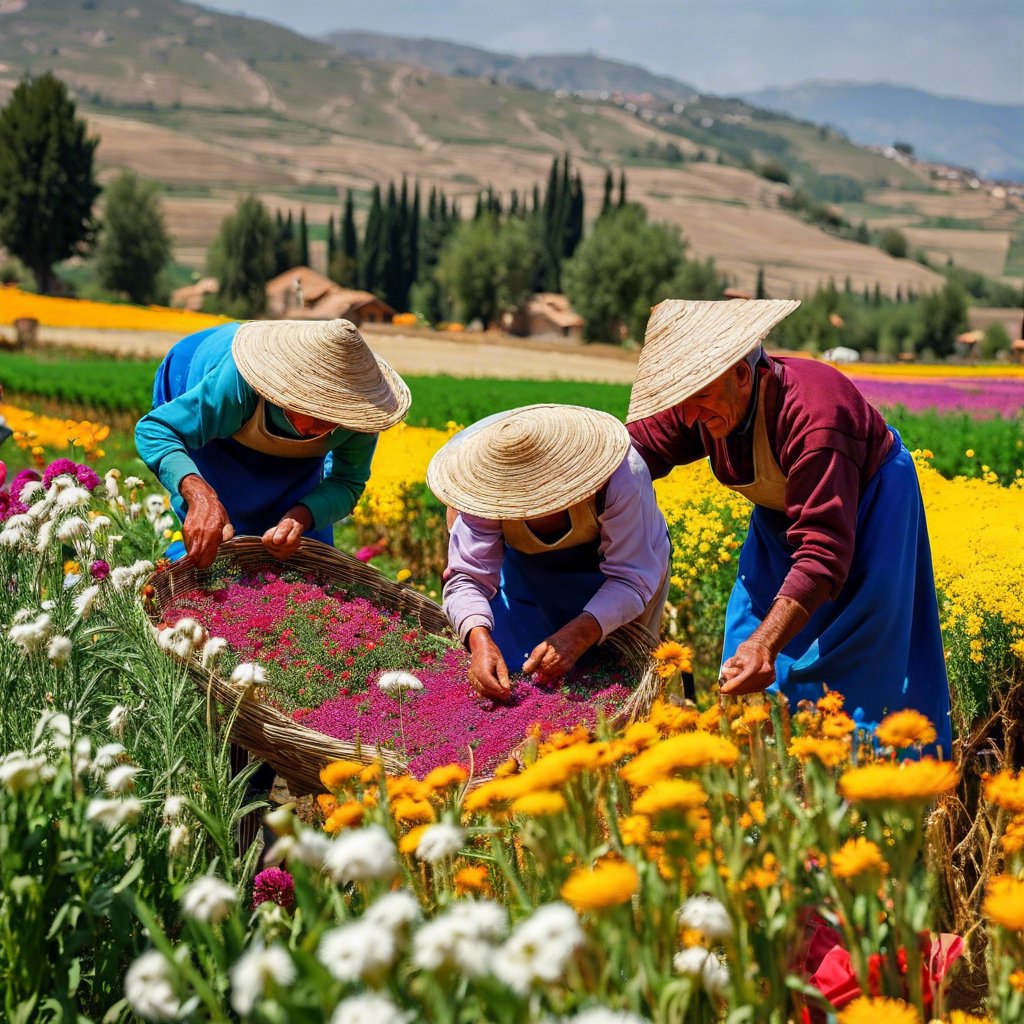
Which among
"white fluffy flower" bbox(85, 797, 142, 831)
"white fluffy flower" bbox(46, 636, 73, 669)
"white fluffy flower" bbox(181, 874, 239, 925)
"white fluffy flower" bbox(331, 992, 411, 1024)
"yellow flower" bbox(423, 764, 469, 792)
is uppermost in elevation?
"white fluffy flower" bbox(331, 992, 411, 1024)

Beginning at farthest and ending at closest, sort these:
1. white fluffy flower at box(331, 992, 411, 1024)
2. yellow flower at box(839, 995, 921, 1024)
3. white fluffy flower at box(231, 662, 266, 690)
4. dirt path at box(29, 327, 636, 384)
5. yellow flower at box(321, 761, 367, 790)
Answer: dirt path at box(29, 327, 636, 384)
white fluffy flower at box(231, 662, 266, 690)
yellow flower at box(321, 761, 367, 790)
yellow flower at box(839, 995, 921, 1024)
white fluffy flower at box(331, 992, 411, 1024)

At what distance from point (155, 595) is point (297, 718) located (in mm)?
659

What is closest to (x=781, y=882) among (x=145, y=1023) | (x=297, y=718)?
(x=145, y=1023)

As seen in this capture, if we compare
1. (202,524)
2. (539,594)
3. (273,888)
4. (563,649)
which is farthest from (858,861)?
(202,524)

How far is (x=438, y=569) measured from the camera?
8.26 meters

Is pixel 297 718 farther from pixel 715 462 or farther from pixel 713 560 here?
pixel 713 560

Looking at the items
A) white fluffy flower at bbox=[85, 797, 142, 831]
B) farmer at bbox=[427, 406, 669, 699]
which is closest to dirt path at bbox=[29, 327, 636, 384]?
farmer at bbox=[427, 406, 669, 699]

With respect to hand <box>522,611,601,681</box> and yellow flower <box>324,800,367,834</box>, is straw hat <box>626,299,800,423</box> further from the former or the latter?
yellow flower <box>324,800,367,834</box>

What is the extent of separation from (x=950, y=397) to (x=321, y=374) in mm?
18169

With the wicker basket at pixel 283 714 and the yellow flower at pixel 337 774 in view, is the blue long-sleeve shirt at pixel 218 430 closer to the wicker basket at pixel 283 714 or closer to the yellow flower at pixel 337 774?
the wicker basket at pixel 283 714

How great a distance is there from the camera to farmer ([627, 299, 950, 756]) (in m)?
2.89

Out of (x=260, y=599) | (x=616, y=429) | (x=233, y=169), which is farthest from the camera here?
(x=233, y=169)

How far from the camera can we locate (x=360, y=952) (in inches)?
42.9

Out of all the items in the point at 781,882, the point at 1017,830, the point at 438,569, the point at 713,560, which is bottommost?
the point at 438,569
